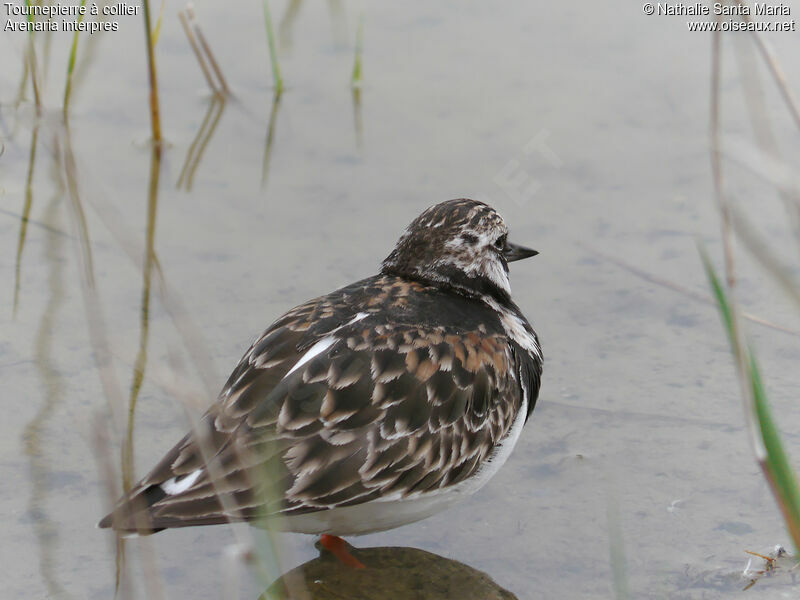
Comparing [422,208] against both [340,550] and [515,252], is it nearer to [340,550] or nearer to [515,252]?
[515,252]

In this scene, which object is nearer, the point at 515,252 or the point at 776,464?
the point at 776,464

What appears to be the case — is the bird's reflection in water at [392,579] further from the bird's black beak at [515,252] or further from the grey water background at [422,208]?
the bird's black beak at [515,252]

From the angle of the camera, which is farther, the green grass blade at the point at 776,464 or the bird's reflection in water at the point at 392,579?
the bird's reflection in water at the point at 392,579

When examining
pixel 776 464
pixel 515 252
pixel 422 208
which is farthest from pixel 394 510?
pixel 422 208

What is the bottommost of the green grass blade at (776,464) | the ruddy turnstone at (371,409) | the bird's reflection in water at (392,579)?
the bird's reflection in water at (392,579)

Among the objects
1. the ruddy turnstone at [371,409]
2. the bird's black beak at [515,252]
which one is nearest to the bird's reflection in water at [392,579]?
the ruddy turnstone at [371,409]

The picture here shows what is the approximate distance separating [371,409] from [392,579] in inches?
37.1

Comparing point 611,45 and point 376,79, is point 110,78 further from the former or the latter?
point 611,45

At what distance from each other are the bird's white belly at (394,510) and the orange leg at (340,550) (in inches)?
11.0

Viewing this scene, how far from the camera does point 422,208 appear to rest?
7355 millimetres

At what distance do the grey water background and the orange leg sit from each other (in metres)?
0.16

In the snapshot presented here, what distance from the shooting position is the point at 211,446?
4.52m

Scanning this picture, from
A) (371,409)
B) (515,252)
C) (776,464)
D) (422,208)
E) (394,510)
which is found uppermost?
(776,464)

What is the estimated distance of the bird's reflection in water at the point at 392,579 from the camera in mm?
5027
